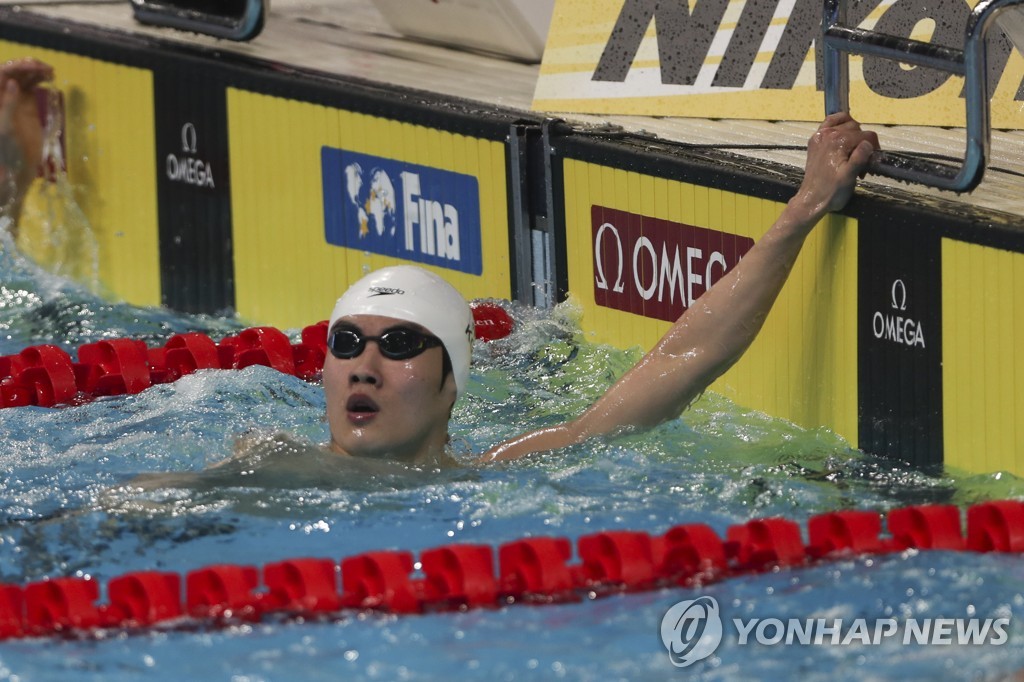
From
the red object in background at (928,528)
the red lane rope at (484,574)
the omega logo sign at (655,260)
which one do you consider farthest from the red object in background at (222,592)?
the omega logo sign at (655,260)

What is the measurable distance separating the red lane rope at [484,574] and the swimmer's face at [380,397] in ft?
1.53

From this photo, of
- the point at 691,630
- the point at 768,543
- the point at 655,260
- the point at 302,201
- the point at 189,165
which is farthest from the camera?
the point at 189,165

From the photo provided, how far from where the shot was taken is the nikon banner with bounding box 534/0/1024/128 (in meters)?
4.30

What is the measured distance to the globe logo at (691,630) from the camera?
2.53 meters

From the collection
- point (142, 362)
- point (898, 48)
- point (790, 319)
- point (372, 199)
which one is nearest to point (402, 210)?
point (372, 199)

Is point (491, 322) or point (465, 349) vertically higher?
point (465, 349)

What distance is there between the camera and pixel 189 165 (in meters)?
5.54

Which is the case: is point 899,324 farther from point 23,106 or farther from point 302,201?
point 23,106

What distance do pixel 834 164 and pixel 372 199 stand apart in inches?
69.5

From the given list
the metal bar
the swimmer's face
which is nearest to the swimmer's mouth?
the swimmer's face

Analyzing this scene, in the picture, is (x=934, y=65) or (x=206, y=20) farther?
(x=206, y=20)

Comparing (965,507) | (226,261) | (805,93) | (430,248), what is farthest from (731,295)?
(226,261)

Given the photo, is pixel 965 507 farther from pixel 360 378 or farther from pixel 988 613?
pixel 360 378

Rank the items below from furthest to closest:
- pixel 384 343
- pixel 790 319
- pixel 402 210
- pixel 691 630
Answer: pixel 402 210 < pixel 790 319 < pixel 384 343 < pixel 691 630
